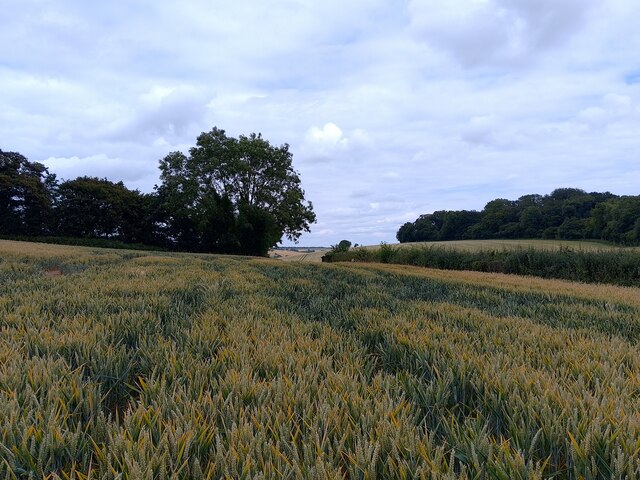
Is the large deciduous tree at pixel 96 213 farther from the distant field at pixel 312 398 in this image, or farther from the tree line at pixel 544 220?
the tree line at pixel 544 220

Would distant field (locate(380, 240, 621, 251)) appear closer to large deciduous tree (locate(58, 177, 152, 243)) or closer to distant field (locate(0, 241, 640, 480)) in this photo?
distant field (locate(0, 241, 640, 480))

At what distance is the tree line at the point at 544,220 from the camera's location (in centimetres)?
4303

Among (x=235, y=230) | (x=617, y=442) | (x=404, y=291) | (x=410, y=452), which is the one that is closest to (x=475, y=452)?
(x=410, y=452)

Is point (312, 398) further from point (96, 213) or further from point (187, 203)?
point (96, 213)

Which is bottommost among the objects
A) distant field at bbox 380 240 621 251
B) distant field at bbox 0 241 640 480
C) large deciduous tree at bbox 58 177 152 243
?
distant field at bbox 0 241 640 480

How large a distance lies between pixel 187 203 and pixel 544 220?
179 feet

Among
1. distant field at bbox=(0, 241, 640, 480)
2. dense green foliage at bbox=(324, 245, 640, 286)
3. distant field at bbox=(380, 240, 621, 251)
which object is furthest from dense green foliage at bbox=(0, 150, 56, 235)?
distant field at bbox=(0, 241, 640, 480)

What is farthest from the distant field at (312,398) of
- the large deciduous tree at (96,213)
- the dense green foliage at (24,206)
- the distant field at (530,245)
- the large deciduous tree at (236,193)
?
the dense green foliage at (24,206)

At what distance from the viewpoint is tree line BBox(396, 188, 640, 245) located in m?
43.0

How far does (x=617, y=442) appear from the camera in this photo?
1397 mm

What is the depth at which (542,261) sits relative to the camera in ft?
62.8

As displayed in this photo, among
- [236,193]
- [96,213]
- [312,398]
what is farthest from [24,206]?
[312,398]

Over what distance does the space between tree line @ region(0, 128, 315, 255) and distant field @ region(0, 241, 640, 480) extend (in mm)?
36173

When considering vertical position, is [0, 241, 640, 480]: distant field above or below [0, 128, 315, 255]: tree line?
below
